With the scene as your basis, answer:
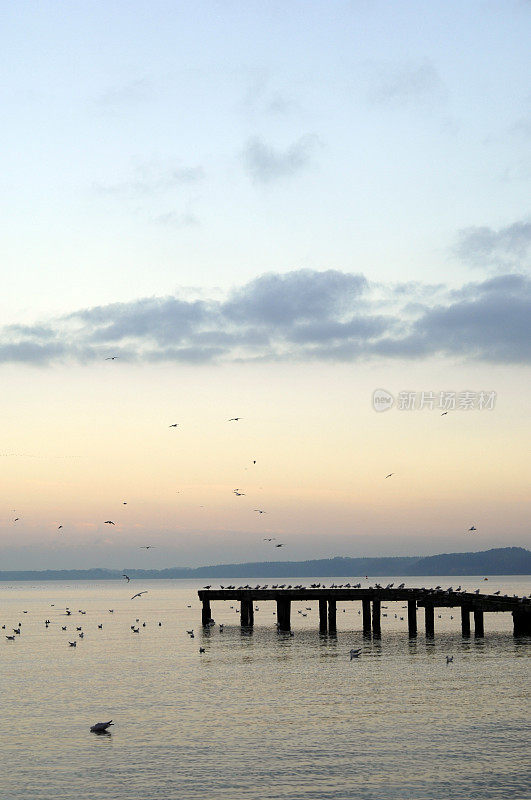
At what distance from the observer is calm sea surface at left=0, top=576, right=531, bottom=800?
32.0 metres

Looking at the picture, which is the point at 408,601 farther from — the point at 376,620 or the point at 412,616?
the point at 412,616

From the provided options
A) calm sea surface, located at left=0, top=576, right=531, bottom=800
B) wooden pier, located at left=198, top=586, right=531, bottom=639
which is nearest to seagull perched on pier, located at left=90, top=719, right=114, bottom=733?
calm sea surface, located at left=0, top=576, right=531, bottom=800

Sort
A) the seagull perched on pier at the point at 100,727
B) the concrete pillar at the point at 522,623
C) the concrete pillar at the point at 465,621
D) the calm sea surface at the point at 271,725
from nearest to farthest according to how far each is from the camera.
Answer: the calm sea surface at the point at 271,725 → the seagull perched on pier at the point at 100,727 → the concrete pillar at the point at 522,623 → the concrete pillar at the point at 465,621

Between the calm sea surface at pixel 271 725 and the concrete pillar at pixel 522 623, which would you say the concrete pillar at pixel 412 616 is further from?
the calm sea surface at pixel 271 725

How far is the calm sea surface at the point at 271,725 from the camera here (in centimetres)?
3198

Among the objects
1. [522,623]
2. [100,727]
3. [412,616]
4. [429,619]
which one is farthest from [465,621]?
[100,727]

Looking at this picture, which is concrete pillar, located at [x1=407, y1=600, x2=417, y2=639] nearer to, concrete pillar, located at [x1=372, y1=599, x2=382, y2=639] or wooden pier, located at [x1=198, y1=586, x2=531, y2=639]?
wooden pier, located at [x1=198, y1=586, x2=531, y2=639]

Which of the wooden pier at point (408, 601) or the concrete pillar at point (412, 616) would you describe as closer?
the wooden pier at point (408, 601)

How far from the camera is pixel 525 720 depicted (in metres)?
42.6

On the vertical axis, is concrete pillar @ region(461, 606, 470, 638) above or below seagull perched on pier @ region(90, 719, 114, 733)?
below

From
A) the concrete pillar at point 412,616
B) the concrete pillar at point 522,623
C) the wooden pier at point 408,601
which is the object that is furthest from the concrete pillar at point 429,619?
the concrete pillar at point 522,623

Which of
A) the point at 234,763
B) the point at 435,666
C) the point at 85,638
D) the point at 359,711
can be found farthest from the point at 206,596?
the point at 234,763

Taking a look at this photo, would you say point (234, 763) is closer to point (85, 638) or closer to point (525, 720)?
point (525, 720)

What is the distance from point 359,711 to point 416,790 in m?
14.5
